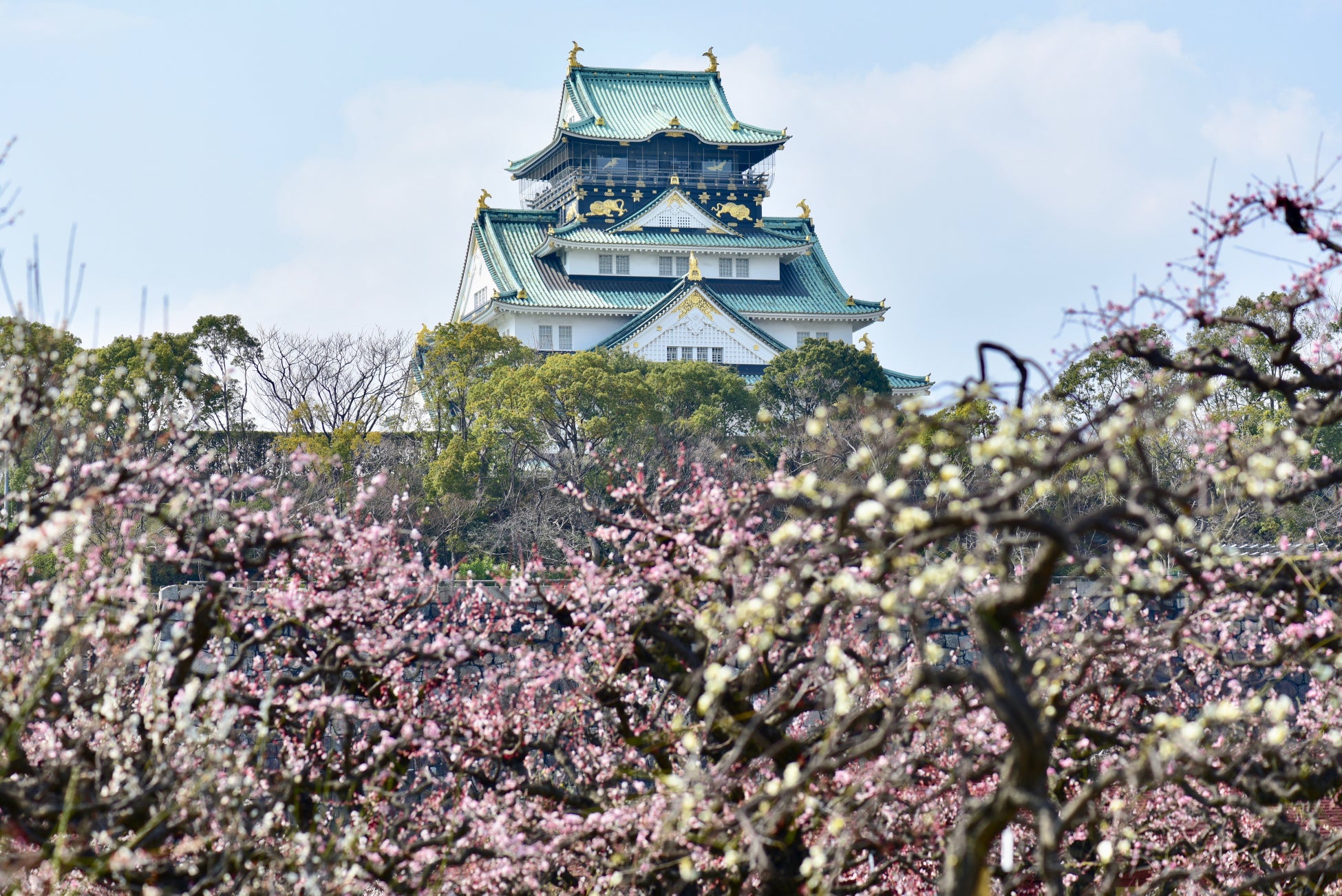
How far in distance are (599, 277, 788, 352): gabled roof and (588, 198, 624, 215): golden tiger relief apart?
16.6 ft

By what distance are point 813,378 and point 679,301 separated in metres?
10.1

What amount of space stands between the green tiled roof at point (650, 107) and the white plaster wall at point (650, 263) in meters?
4.21

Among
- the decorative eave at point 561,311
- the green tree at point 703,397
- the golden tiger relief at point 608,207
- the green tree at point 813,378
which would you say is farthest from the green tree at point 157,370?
the golden tiger relief at point 608,207

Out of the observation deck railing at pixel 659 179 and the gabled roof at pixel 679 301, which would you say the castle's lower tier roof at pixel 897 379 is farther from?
the observation deck railing at pixel 659 179

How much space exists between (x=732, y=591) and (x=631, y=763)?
7.73 feet

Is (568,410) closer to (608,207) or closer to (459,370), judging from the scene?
(459,370)

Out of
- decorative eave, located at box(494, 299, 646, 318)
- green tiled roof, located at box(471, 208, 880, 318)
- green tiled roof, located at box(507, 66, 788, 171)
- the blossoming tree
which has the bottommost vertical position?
the blossoming tree

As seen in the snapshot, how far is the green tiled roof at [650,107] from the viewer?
47.5 metres

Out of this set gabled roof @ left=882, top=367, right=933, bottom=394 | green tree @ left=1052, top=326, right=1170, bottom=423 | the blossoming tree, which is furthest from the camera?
gabled roof @ left=882, top=367, right=933, bottom=394

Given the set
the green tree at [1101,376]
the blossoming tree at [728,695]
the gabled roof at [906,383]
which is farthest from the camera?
the gabled roof at [906,383]

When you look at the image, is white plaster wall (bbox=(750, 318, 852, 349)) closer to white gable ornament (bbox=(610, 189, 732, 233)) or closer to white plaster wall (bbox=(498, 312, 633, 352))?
white gable ornament (bbox=(610, 189, 732, 233))

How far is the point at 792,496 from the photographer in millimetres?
5707

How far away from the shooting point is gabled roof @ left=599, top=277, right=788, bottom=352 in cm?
4194

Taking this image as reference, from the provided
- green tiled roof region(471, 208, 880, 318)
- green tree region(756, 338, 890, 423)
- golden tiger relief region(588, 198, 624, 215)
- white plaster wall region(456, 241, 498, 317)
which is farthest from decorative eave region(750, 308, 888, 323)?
green tree region(756, 338, 890, 423)
